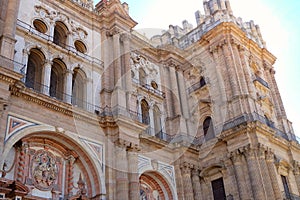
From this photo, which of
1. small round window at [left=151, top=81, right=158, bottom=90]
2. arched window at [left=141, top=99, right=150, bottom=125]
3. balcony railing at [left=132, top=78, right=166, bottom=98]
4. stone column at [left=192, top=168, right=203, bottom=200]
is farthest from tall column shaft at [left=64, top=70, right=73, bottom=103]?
stone column at [left=192, top=168, right=203, bottom=200]

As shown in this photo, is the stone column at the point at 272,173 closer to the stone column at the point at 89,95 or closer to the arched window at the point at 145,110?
the arched window at the point at 145,110

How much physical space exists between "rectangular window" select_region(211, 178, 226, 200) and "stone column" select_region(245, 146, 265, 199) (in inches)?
91.4

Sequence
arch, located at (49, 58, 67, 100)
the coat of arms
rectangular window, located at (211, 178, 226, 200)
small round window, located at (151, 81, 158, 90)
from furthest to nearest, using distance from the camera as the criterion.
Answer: small round window, located at (151, 81, 158, 90) → rectangular window, located at (211, 178, 226, 200) → arch, located at (49, 58, 67, 100) → the coat of arms

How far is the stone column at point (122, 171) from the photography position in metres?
16.3

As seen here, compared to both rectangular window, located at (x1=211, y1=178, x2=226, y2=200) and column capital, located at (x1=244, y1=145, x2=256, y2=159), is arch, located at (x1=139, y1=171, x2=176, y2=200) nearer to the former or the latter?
rectangular window, located at (x1=211, y1=178, x2=226, y2=200)

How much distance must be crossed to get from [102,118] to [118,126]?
83 centimetres

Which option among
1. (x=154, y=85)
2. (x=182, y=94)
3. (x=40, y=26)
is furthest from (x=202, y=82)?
(x=40, y=26)

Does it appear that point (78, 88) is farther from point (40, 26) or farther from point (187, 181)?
point (187, 181)

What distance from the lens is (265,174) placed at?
19297 mm

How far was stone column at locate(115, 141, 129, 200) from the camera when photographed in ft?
53.4

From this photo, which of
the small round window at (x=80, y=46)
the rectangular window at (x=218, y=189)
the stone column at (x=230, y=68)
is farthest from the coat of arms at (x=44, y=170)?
the stone column at (x=230, y=68)

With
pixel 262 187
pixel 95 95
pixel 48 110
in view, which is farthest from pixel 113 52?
pixel 262 187

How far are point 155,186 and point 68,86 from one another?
7074mm

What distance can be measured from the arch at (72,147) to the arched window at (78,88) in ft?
8.67
